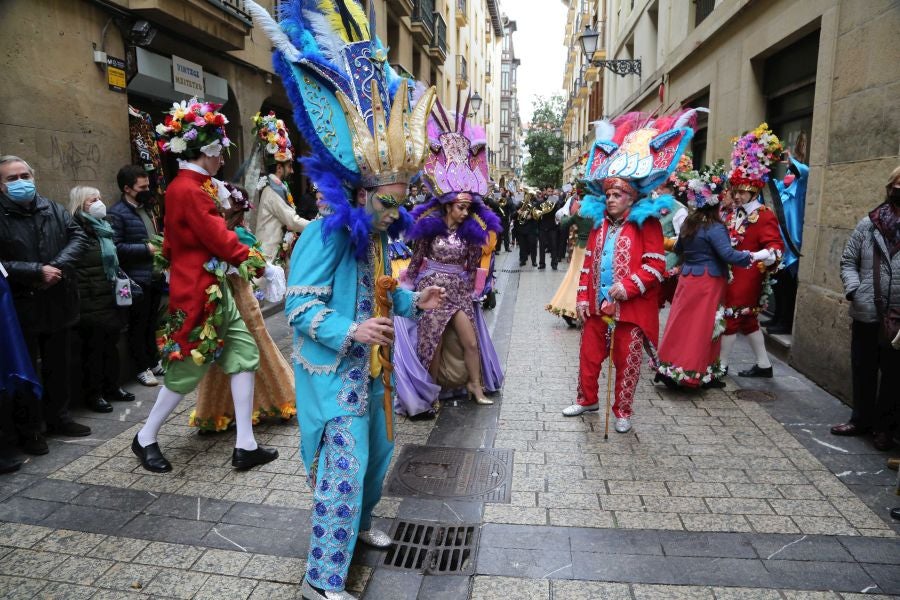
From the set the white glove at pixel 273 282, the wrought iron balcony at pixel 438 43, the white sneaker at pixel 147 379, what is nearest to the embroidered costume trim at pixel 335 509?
the white glove at pixel 273 282

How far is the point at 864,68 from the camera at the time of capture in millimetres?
5500

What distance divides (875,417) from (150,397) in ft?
18.8

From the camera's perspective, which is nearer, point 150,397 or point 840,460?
point 840,460

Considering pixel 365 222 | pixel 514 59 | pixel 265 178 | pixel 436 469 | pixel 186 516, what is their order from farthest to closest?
pixel 514 59
pixel 265 178
pixel 436 469
pixel 186 516
pixel 365 222

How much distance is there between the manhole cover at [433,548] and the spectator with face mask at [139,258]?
3.28 metres

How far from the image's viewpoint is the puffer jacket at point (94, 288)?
4.95 metres

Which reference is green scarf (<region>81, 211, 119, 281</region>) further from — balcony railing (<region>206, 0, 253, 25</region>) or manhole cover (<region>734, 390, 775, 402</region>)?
manhole cover (<region>734, 390, 775, 402</region>)

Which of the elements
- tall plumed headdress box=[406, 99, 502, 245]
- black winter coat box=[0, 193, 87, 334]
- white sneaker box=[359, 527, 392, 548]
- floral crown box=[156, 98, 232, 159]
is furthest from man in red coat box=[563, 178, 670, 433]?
black winter coat box=[0, 193, 87, 334]

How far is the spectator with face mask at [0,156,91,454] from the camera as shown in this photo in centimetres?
417

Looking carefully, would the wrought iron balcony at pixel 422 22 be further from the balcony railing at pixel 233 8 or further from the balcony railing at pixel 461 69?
the balcony railing at pixel 233 8

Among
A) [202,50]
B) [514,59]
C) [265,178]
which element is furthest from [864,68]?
[514,59]

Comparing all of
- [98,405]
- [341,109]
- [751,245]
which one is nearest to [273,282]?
[98,405]

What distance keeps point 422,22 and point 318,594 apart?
21018 mm

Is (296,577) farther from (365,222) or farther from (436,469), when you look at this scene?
(365,222)
